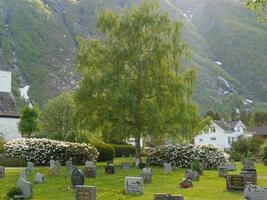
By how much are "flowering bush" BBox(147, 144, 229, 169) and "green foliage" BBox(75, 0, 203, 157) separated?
59.0 inches

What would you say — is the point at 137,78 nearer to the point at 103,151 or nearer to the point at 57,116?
the point at 103,151

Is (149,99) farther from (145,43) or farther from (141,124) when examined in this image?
(145,43)

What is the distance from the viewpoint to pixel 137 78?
33125 mm

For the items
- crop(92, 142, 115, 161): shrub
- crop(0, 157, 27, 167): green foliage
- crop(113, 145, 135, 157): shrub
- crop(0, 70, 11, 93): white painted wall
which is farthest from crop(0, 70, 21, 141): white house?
crop(0, 157, 27, 167): green foliage

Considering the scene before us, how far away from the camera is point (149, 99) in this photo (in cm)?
3281

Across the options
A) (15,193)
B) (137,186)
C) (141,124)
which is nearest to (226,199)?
(137,186)

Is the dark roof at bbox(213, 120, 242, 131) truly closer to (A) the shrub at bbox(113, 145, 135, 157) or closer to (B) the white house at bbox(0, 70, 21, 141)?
(A) the shrub at bbox(113, 145, 135, 157)

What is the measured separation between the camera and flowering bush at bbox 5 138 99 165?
34.0m

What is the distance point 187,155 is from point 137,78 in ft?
21.5


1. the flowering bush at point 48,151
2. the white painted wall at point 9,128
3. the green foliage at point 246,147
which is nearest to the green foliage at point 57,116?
the white painted wall at point 9,128

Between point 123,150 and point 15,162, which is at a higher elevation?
point 123,150

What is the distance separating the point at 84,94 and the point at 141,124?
4.43m

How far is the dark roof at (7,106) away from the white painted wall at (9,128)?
0.56m

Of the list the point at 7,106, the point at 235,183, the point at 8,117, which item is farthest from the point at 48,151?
the point at 7,106
